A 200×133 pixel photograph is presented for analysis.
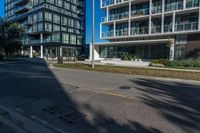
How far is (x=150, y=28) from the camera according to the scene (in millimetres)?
30594

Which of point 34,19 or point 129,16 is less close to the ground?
point 34,19

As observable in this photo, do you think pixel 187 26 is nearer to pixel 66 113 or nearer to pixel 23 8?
pixel 66 113

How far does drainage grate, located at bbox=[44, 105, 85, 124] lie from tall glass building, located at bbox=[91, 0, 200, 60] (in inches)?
965

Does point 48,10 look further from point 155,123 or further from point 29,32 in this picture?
point 155,123

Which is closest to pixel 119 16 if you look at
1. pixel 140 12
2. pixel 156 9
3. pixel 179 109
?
pixel 140 12

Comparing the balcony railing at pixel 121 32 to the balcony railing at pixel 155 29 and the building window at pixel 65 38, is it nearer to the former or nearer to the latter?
the balcony railing at pixel 155 29

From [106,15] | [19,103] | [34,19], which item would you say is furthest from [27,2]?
[19,103]

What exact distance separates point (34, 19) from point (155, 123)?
58.3m

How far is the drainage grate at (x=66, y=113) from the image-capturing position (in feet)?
15.6

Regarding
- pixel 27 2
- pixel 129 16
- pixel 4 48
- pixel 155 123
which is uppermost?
pixel 27 2

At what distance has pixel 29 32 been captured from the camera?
57406 mm

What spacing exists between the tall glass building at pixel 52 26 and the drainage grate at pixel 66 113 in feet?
155

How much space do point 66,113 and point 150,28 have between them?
93.9 ft

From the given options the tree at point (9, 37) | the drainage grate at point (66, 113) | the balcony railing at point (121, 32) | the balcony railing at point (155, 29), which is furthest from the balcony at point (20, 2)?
the drainage grate at point (66, 113)
